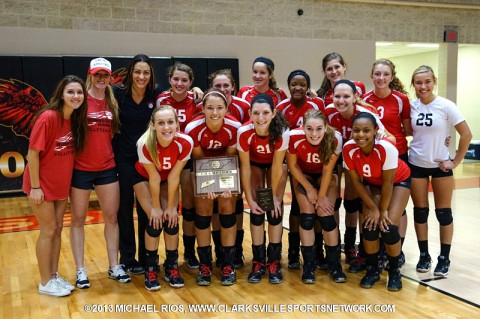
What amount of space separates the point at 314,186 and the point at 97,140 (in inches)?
64.6

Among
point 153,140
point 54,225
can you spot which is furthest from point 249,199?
point 54,225

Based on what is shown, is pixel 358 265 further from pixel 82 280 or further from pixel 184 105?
pixel 82 280

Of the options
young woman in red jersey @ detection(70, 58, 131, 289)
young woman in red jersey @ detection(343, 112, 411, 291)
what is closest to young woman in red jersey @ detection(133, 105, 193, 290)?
young woman in red jersey @ detection(70, 58, 131, 289)

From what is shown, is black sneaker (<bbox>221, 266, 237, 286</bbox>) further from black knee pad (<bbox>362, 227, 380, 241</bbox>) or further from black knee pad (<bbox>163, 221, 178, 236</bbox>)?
black knee pad (<bbox>362, 227, 380, 241</bbox>)

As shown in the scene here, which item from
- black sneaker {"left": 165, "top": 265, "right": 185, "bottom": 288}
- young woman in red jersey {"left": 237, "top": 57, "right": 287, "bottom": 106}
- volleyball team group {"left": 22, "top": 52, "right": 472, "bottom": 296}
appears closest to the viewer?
volleyball team group {"left": 22, "top": 52, "right": 472, "bottom": 296}

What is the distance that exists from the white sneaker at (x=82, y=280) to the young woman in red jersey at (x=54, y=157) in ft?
0.42

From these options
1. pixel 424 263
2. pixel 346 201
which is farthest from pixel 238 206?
pixel 424 263

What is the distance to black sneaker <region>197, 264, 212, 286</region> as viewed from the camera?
138 inches

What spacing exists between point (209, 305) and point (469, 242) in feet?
9.19

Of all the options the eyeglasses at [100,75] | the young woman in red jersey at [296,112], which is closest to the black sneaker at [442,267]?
the young woman in red jersey at [296,112]

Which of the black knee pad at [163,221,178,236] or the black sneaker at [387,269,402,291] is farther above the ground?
the black knee pad at [163,221,178,236]

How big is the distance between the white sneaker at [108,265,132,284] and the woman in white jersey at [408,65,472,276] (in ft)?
7.52

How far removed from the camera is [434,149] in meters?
3.51

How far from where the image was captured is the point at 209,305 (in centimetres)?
313
